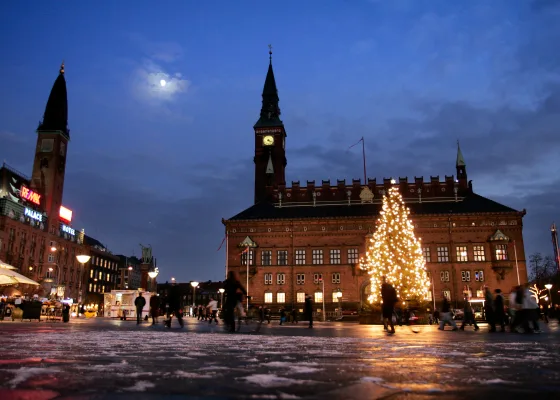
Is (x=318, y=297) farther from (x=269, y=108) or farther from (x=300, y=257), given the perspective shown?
(x=269, y=108)

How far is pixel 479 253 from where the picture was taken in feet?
193

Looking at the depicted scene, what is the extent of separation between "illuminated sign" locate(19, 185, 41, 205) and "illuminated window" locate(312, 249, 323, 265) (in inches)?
1841

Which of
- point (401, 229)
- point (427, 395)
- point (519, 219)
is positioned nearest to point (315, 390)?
point (427, 395)

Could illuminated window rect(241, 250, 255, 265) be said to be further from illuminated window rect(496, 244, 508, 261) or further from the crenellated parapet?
illuminated window rect(496, 244, 508, 261)

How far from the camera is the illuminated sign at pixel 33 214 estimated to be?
7197cm

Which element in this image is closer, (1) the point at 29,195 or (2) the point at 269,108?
(1) the point at 29,195

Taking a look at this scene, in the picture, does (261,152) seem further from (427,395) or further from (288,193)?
(427,395)

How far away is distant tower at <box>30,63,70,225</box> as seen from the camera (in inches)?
3159

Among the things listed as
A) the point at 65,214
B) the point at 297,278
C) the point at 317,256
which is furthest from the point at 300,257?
the point at 65,214

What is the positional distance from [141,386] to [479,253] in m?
61.9

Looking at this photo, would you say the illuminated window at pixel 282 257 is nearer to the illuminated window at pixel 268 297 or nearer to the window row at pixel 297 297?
the window row at pixel 297 297

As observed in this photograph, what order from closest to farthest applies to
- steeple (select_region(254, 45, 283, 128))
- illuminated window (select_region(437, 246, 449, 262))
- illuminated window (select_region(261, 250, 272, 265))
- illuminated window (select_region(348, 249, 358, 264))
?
1. illuminated window (select_region(437, 246, 449, 262))
2. illuminated window (select_region(348, 249, 358, 264))
3. illuminated window (select_region(261, 250, 272, 265))
4. steeple (select_region(254, 45, 283, 128))

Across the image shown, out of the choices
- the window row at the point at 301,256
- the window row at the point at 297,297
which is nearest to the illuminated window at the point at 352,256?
the window row at the point at 301,256

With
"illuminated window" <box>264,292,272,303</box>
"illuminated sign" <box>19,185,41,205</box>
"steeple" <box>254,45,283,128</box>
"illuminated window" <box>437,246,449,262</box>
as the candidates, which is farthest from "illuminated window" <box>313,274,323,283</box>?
"illuminated sign" <box>19,185,41,205</box>
